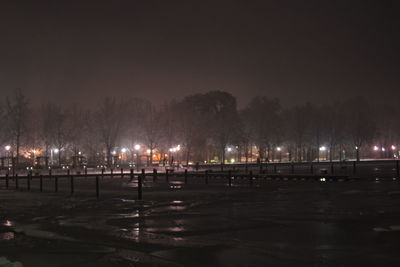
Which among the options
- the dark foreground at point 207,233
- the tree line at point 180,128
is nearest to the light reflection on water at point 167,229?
the dark foreground at point 207,233

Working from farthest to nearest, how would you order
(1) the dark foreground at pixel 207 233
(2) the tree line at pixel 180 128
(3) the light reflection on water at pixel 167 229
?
(2) the tree line at pixel 180 128, (3) the light reflection on water at pixel 167 229, (1) the dark foreground at pixel 207 233

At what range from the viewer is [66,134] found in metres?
92.2

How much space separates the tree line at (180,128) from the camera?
294 feet

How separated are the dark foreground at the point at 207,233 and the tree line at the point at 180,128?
6362 cm

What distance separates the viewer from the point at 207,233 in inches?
529

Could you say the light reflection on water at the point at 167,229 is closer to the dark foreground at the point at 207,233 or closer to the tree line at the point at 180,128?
the dark foreground at the point at 207,233

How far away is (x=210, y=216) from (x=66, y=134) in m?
79.0

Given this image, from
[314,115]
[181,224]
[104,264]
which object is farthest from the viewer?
[314,115]

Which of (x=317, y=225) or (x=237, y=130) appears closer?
(x=317, y=225)

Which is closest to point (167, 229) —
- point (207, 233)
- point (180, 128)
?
point (207, 233)

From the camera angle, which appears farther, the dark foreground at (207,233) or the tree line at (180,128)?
the tree line at (180,128)

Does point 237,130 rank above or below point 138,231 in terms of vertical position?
above

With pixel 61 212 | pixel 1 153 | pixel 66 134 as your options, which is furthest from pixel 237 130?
pixel 61 212

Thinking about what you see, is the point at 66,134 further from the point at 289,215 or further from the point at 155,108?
the point at 289,215
